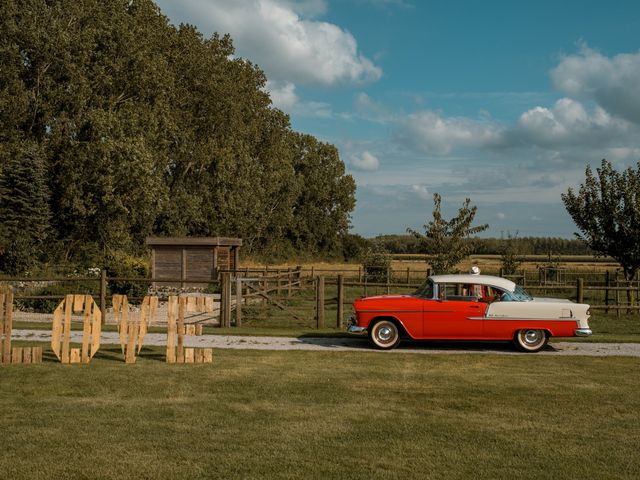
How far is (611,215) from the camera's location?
93.4 ft

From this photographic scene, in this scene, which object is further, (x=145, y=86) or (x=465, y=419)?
(x=145, y=86)

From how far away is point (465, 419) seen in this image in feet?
27.9

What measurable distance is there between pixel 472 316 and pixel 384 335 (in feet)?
6.42

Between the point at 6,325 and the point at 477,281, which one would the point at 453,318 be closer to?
the point at 477,281

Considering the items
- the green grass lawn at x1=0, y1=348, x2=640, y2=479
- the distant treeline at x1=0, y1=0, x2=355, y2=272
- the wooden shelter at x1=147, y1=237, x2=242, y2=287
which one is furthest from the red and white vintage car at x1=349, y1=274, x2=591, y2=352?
the distant treeline at x1=0, y1=0, x2=355, y2=272

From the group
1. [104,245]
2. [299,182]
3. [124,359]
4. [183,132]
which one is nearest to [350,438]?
[124,359]

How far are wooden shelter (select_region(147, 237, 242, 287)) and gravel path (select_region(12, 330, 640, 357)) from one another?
21016 millimetres

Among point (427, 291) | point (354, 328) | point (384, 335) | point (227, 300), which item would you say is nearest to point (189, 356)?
point (354, 328)

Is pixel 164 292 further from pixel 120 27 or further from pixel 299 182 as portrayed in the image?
pixel 299 182

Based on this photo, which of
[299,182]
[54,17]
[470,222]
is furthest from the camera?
[299,182]

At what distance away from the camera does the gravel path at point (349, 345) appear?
1465cm

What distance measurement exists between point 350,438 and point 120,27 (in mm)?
38933

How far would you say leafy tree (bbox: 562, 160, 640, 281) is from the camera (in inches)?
1105

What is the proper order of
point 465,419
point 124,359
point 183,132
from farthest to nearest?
point 183,132 → point 124,359 → point 465,419
